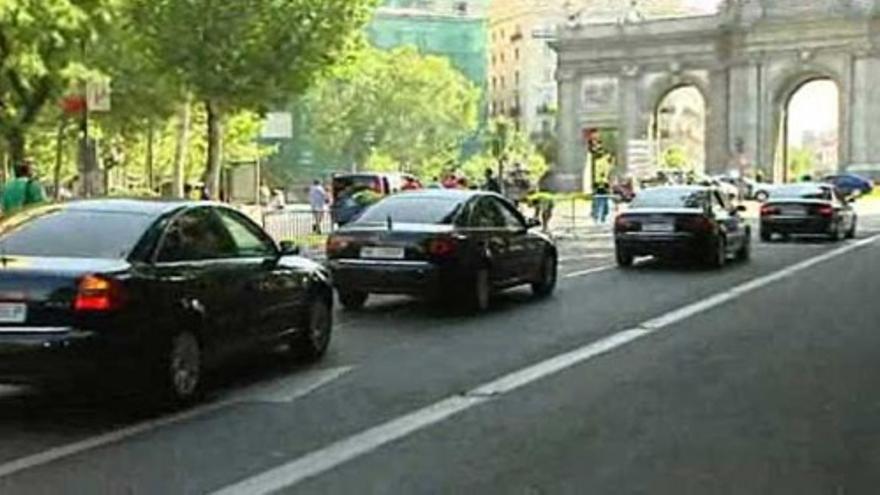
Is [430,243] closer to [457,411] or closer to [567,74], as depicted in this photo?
[457,411]

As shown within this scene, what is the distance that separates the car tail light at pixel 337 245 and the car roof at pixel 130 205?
6353 mm

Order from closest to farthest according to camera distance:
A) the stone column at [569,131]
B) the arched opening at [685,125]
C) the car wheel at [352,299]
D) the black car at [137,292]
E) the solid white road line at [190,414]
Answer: the solid white road line at [190,414] → the black car at [137,292] → the car wheel at [352,299] → the stone column at [569,131] → the arched opening at [685,125]

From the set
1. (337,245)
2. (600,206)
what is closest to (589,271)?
(337,245)

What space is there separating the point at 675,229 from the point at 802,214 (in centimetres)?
1170

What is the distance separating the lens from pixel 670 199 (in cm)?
2827

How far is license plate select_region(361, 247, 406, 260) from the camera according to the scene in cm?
1783

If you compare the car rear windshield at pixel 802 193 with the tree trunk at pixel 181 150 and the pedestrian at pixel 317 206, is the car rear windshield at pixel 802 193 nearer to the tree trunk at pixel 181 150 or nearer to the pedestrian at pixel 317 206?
the pedestrian at pixel 317 206

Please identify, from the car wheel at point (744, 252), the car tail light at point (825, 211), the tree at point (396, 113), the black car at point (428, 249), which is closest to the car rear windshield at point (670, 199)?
the car wheel at point (744, 252)

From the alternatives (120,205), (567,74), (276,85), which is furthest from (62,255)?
(567,74)

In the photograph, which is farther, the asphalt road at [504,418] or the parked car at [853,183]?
the parked car at [853,183]

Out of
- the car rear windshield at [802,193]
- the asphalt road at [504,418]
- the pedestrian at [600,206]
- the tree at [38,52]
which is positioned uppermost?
the tree at [38,52]

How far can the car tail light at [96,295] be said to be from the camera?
10.2m

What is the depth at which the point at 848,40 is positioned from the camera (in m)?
100

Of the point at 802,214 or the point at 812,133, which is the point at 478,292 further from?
the point at 812,133
